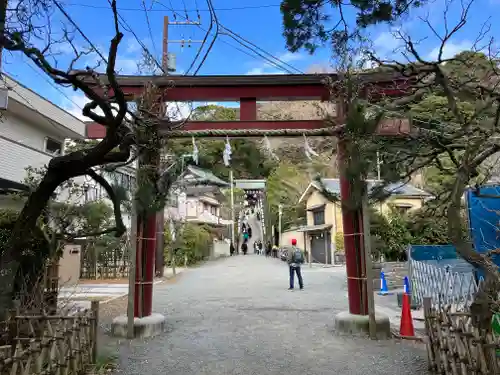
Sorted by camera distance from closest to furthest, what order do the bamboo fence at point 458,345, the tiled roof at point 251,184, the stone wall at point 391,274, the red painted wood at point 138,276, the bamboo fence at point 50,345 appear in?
the bamboo fence at point 50,345 < the bamboo fence at point 458,345 < the red painted wood at point 138,276 < the stone wall at point 391,274 < the tiled roof at point 251,184

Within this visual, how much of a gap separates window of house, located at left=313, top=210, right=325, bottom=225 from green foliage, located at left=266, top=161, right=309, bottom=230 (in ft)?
24.4

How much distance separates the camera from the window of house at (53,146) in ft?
56.0

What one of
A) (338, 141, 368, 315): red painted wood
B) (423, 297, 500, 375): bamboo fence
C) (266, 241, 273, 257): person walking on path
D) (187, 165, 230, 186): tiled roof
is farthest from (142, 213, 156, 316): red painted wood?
(266, 241, 273, 257): person walking on path

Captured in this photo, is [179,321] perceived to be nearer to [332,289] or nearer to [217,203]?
[332,289]

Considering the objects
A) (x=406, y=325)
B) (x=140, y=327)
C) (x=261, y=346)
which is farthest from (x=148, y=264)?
(x=406, y=325)

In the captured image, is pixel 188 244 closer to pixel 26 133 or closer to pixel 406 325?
pixel 26 133

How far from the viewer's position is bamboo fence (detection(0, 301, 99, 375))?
153 inches

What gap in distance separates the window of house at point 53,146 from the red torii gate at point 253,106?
10.1m

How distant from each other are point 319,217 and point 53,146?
24409mm

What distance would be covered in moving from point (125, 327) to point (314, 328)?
3.68m

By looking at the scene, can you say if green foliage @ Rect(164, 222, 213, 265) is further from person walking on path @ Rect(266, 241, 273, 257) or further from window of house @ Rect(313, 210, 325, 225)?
person walking on path @ Rect(266, 241, 273, 257)

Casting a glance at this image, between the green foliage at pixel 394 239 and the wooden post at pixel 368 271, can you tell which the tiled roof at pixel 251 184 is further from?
the wooden post at pixel 368 271

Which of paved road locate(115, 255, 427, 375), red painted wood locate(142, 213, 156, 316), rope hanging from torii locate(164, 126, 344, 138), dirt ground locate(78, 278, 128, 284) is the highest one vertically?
rope hanging from torii locate(164, 126, 344, 138)

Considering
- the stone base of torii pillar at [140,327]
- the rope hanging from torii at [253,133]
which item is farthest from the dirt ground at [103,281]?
the rope hanging from torii at [253,133]
